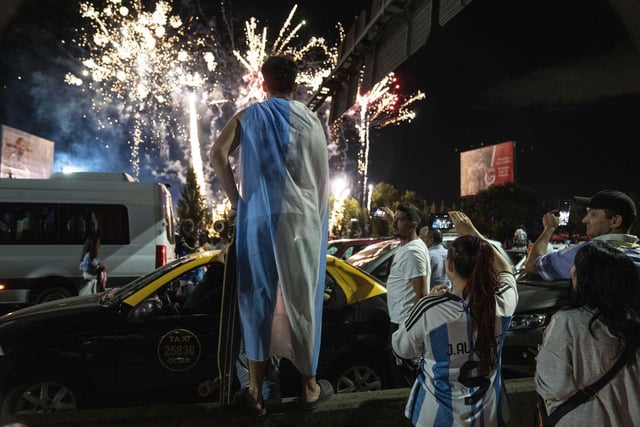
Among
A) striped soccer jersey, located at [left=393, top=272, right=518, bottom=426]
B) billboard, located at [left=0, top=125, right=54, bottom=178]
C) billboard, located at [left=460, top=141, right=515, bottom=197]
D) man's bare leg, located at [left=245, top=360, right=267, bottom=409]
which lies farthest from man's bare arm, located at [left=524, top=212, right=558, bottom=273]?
billboard, located at [left=460, top=141, right=515, bottom=197]

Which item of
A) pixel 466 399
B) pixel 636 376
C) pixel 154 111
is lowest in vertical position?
pixel 466 399

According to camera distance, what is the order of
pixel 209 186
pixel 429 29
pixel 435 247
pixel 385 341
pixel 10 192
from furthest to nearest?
1. pixel 209 186
2. pixel 10 192
3. pixel 435 247
4. pixel 429 29
5. pixel 385 341

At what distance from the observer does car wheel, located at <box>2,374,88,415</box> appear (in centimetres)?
380

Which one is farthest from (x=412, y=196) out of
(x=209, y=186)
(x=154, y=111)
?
(x=154, y=111)

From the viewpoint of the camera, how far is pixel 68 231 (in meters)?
10.1

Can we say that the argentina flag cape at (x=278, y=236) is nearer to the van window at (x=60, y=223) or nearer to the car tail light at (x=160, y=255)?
the car tail light at (x=160, y=255)

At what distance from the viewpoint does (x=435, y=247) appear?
624cm

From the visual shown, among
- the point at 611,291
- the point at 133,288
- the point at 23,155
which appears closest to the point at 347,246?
the point at 133,288

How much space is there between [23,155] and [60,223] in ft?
109

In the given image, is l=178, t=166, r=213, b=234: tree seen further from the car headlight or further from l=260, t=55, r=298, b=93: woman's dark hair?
l=260, t=55, r=298, b=93: woman's dark hair

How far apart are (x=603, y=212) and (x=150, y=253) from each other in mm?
8920

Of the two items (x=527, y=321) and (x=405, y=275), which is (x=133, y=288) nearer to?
(x=405, y=275)

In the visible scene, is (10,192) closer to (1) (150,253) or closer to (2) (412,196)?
(1) (150,253)

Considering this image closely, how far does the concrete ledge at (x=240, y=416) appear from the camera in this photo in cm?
233
